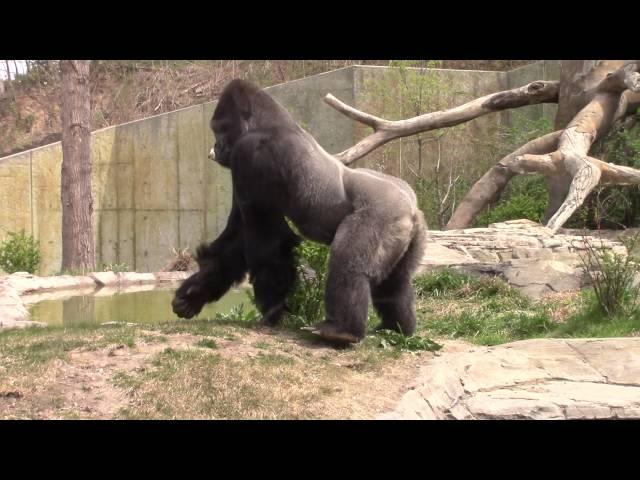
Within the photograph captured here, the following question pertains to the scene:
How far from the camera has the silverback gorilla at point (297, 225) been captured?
5.62m

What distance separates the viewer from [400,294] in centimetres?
630

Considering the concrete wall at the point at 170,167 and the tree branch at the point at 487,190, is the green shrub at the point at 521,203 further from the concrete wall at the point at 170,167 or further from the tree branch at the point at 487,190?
the concrete wall at the point at 170,167

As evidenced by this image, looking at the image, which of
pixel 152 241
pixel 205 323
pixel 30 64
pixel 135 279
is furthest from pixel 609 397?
pixel 30 64

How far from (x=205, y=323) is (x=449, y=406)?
1.89 m

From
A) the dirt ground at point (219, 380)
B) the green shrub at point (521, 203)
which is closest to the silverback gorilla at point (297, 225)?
the dirt ground at point (219, 380)

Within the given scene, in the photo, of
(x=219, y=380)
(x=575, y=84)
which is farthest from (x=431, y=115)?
(x=219, y=380)

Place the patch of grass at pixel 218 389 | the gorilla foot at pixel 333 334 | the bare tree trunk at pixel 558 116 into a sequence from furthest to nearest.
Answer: the bare tree trunk at pixel 558 116 < the gorilla foot at pixel 333 334 < the patch of grass at pixel 218 389

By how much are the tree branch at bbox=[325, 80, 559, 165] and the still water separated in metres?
3.72

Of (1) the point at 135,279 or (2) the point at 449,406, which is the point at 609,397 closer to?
(2) the point at 449,406

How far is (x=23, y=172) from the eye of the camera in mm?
17656

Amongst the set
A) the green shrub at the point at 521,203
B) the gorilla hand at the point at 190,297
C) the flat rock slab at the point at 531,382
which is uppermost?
the green shrub at the point at 521,203

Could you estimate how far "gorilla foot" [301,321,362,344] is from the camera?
216 inches

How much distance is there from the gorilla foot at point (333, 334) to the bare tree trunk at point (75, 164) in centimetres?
965

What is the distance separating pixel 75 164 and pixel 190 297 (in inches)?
352
